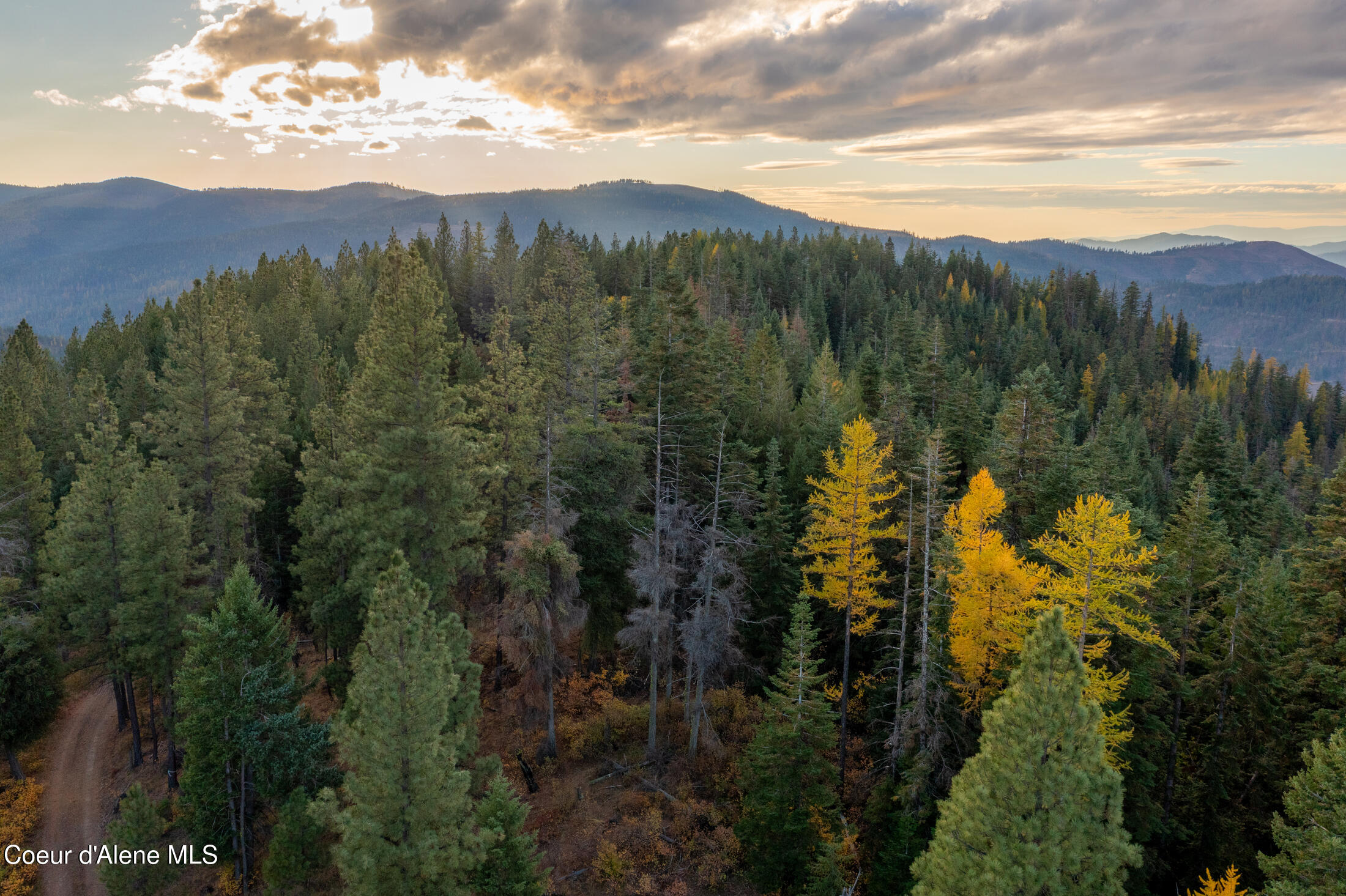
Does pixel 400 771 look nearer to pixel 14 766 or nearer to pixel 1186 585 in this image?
pixel 1186 585

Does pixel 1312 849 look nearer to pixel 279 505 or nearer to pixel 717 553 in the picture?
pixel 717 553

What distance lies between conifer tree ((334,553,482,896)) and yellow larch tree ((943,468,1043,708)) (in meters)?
15.3

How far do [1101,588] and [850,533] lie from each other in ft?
27.6

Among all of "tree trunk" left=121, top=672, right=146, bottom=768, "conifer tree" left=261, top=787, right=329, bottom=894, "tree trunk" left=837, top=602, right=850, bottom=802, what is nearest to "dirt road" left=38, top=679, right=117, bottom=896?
"tree trunk" left=121, top=672, right=146, bottom=768

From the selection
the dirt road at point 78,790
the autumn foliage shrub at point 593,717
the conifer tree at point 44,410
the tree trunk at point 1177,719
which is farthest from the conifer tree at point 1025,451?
the conifer tree at point 44,410

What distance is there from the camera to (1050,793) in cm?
1319

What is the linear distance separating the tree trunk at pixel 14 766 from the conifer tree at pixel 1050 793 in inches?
1619

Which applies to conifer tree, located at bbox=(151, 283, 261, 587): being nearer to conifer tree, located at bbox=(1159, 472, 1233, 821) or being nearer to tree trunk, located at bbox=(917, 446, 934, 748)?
tree trunk, located at bbox=(917, 446, 934, 748)

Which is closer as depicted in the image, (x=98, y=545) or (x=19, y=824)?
(x=98, y=545)

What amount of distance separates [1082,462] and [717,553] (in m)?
18.1

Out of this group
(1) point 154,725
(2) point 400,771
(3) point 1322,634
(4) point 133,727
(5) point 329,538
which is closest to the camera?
(2) point 400,771

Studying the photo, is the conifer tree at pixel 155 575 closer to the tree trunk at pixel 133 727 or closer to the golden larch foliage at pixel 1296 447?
the tree trunk at pixel 133 727

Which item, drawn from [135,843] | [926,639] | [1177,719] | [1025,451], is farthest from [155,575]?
[1177,719]

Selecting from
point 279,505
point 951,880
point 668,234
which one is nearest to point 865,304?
point 668,234
